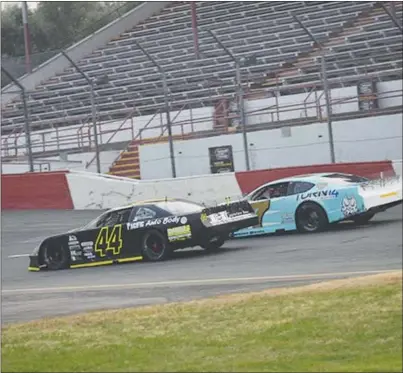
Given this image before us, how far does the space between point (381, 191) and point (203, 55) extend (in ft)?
11.1

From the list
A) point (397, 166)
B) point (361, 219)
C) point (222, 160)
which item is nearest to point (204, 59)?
point (222, 160)

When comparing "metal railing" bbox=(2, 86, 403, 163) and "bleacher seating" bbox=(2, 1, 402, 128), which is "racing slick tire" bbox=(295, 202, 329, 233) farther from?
"bleacher seating" bbox=(2, 1, 402, 128)

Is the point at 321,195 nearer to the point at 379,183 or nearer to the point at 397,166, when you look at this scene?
the point at 379,183

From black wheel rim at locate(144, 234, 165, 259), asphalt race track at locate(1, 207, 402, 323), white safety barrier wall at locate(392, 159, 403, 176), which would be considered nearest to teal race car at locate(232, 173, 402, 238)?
asphalt race track at locate(1, 207, 402, 323)

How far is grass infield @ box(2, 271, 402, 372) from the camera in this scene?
4.73 meters

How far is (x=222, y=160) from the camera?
24.7ft

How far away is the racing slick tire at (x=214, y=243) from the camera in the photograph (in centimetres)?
890

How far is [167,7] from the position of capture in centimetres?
827

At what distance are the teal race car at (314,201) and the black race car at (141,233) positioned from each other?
17 centimetres

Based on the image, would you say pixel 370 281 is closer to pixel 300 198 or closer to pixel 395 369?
pixel 395 369

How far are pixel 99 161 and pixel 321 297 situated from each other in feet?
12.1

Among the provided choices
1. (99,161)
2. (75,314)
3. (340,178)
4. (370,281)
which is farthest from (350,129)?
(99,161)

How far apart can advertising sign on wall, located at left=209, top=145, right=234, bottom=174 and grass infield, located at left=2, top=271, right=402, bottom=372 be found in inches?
53.6

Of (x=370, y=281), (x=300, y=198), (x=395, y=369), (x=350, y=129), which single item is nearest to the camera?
(x=395, y=369)
